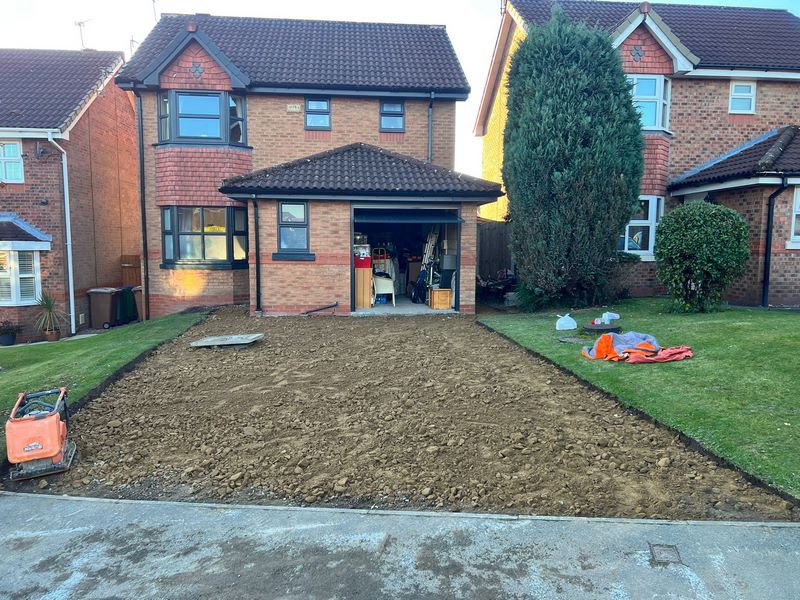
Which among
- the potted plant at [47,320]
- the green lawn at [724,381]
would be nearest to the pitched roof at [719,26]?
the green lawn at [724,381]

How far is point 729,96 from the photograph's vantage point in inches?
651

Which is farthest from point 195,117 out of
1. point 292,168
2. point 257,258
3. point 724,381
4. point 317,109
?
point 724,381

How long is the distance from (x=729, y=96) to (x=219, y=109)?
14.7 m

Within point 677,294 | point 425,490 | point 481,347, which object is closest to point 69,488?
point 425,490

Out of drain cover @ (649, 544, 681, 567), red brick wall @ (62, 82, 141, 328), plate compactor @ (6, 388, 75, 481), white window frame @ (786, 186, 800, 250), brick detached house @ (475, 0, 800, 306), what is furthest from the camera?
red brick wall @ (62, 82, 141, 328)

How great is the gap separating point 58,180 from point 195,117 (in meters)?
4.50

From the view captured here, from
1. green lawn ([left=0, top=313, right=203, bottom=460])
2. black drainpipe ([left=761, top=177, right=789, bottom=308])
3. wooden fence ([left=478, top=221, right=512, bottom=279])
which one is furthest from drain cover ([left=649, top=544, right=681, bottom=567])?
wooden fence ([left=478, top=221, right=512, bottom=279])

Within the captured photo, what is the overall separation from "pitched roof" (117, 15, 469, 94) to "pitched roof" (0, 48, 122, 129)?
2.34m

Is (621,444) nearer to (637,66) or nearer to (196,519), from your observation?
(196,519)

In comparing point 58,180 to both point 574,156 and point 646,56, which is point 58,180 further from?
point 646,56

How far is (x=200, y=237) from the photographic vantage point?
15953 millimetres

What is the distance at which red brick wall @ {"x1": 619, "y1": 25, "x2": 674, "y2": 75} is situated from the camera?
1565cm

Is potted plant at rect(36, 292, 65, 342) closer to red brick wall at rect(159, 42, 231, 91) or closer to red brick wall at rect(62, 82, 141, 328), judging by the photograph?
red brick wall at rect(62, 82, 141, 328)

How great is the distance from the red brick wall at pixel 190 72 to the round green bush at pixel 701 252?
39.8 feet
